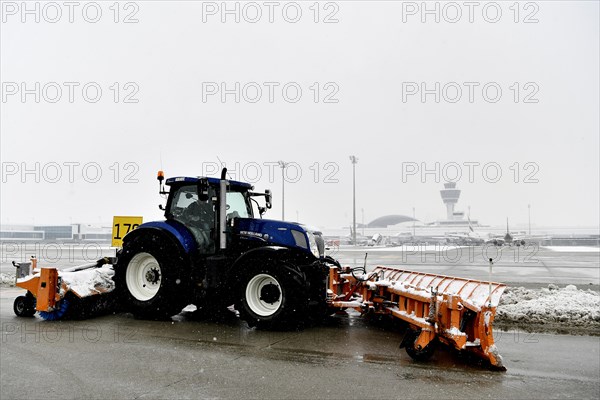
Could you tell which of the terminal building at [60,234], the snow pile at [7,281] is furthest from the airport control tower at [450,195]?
the snow pile at [7,281]

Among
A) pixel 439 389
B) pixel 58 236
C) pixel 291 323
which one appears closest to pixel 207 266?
pixel 291 323

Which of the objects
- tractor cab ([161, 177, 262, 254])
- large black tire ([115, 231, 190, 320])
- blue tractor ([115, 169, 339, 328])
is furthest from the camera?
tractor cab ([161, 177, 262, 254])

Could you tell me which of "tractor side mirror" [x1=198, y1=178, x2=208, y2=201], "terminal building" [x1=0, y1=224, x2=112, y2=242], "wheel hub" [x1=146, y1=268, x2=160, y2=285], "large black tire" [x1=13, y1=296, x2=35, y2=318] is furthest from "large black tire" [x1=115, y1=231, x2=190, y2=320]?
"terminal building" [x1=0, y1=224, x2=112, y2=242]

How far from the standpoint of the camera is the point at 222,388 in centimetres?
498

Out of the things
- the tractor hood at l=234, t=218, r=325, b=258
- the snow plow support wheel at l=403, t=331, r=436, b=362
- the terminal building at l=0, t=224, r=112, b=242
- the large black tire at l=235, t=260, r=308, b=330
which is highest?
the tractor hood at l=234, t=218, r=325, b=258

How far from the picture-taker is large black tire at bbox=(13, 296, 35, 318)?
29.2 feet

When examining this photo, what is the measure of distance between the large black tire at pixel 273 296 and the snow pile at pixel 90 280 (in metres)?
2.76

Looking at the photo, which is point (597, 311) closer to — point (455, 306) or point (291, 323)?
point (455, 306)

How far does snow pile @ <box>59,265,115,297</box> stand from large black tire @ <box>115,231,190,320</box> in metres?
0.45

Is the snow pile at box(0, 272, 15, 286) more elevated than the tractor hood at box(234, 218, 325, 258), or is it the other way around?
the tractor hood at box(234, 218, 325, 258)

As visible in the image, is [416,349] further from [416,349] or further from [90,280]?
[90,280]

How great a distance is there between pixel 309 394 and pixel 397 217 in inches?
7393

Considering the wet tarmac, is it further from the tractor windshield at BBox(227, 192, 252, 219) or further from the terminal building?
the terminal building

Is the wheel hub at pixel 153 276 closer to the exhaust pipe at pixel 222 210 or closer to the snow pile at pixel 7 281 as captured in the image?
the exhaust pipe at pixel 222 210
